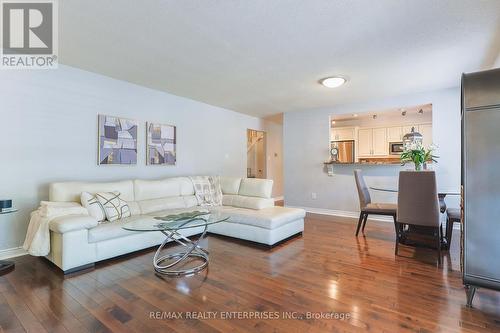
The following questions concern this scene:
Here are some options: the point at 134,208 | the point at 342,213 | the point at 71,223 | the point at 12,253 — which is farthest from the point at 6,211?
the point at 342,213

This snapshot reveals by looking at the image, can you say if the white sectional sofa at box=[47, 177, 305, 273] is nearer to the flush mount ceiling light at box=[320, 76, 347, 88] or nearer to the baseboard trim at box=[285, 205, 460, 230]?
the flush mount ceiling light at box=[320, 76, 347, 88]

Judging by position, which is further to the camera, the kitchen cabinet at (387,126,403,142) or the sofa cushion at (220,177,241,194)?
the kitchen cabinet at (387,126,403,142)

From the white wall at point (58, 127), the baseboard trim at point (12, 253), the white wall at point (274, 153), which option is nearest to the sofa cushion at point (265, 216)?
the white wall at point (58, 127)

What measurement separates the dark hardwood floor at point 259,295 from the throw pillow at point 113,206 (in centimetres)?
54

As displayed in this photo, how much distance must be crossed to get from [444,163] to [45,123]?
20.7ft

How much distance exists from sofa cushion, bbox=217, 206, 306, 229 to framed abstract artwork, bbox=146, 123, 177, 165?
169 cm

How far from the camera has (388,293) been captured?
2109 millimetres

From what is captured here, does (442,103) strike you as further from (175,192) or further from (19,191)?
(19,191)

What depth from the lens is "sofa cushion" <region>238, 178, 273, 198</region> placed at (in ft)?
13.5

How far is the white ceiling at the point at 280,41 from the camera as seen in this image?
7.09 feet

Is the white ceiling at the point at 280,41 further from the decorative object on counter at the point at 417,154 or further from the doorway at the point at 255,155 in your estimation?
the doorway at the point at 255,155

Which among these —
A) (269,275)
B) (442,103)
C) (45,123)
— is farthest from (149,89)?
(442,103)

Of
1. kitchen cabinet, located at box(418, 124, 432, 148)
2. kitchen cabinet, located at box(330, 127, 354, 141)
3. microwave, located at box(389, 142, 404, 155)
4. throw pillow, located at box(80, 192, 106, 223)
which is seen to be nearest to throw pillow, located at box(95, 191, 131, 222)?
throw pillow, located at box(80, 192, 106, 223)

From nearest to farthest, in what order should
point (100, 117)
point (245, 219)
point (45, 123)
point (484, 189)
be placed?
point (484, 189), point (45, 123), point (245, 219), point (100, 117)
